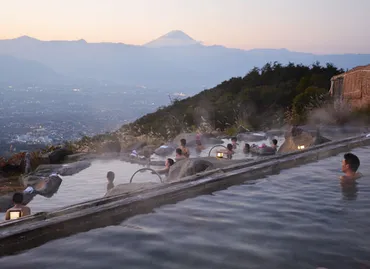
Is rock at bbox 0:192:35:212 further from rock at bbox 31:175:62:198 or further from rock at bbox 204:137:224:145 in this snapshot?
rock at bbox 204:137:224:145

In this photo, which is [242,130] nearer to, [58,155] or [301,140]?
[301,140]

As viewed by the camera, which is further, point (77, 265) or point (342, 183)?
point (342, 183)

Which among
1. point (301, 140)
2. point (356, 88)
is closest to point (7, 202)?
point (301, 140)

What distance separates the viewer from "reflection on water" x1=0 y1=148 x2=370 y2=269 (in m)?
3.77

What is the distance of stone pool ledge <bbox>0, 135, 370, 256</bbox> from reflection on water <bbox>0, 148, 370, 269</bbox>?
121mm

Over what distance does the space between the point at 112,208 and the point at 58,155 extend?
11.1 metres

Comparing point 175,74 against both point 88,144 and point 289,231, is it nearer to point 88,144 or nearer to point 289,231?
point 88,144

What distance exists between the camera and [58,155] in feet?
50.2

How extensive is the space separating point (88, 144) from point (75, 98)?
8191cm

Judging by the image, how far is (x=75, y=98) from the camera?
9719cm

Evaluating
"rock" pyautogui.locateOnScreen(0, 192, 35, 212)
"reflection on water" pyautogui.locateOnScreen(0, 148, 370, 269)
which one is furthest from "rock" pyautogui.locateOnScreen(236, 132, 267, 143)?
"reflection on water" pyautogui.locateOnScreen(0, 148, 370, 269)

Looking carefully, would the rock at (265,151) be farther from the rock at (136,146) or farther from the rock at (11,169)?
the rock at (11,169)

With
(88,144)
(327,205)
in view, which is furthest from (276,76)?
(327,205)

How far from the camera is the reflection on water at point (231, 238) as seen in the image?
149 inches
